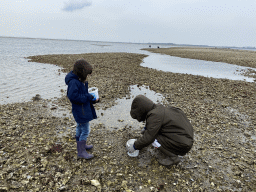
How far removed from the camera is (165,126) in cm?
393

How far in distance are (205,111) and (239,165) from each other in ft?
13.6

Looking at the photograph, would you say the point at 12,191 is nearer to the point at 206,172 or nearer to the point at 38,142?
the point at 38,142

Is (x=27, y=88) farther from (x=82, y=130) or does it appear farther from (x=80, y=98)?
(x=80, y=98)

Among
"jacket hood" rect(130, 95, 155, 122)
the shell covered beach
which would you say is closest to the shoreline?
the shell covered beach

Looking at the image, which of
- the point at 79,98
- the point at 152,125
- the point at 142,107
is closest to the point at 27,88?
the point at 79,98

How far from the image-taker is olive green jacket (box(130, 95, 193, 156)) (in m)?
3.84

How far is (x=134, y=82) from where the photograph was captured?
46.8ft

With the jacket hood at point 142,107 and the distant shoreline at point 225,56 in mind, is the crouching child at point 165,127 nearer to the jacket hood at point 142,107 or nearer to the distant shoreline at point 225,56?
the jacket hood at point 142,107

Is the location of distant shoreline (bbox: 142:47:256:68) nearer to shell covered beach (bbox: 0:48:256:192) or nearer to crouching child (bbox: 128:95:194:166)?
shell covered beach (bbox: 0:48:256:192)

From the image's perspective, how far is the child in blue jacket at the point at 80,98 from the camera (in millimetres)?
3610

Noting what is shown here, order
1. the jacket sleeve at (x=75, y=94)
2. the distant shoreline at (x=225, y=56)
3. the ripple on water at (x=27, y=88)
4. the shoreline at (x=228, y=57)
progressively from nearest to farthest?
the jacket sleeve at (x=75, y=94), the ripple on water at (x=27, y=88), the shoreline at (x=228, y=57), the distant shoreline at (x=225, y=56)

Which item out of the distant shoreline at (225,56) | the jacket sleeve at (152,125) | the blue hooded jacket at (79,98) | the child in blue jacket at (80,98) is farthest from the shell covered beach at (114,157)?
the distant shoreline at (225,56)

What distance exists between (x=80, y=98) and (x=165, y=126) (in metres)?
2.46

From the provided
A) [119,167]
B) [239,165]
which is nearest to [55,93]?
[119,167]
